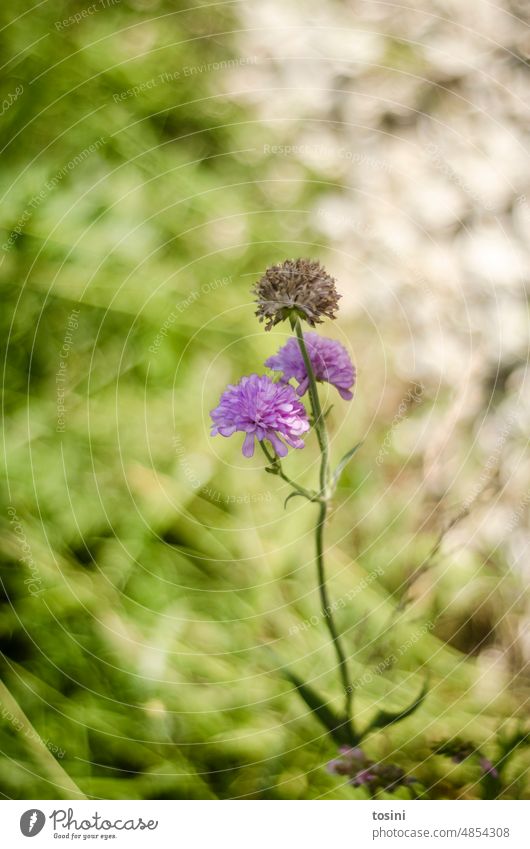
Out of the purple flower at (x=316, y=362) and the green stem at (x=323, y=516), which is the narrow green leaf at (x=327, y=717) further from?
the purple flower at (x=316, y=362)

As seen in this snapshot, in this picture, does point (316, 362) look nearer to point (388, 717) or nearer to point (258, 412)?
point (258, 412)

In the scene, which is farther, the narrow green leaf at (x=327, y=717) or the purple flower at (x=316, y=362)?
the narrow green leaf at (x=327, y=717)

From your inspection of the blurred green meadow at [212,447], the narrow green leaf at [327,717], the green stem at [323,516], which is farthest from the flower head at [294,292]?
the narrow green leaf at [327,717]

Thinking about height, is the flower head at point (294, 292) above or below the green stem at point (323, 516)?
above

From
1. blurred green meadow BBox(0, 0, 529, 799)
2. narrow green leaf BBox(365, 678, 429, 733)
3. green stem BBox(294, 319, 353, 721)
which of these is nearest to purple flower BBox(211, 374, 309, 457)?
green stem BBox(294, 319, 353, 721)

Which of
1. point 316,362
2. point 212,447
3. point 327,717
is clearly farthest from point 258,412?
point 327,717

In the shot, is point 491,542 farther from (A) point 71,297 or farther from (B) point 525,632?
(A) point 71,297

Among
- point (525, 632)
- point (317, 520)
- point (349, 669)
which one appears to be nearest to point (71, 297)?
point (317, 520)
